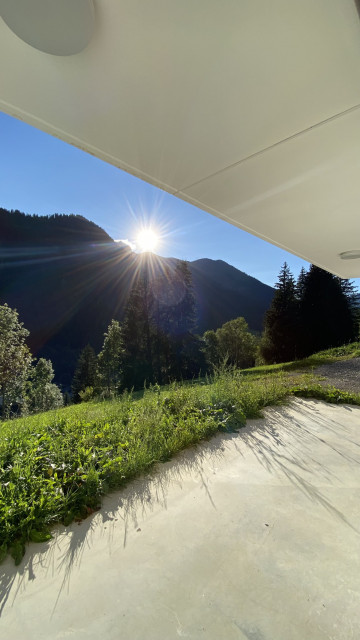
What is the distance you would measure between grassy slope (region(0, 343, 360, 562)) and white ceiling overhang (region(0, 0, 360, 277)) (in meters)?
1.75

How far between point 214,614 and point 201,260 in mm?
72607

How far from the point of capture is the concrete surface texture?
85 centimetres

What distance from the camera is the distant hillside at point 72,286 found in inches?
1983

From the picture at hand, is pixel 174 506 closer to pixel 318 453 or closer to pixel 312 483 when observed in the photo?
pixel 312 483

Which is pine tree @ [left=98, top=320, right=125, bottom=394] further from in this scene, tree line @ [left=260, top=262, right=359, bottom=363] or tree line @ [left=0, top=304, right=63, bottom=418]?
tree line @ [left=260, top=262, right=359, bottom=363]

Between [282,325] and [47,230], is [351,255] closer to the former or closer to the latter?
[282,325]

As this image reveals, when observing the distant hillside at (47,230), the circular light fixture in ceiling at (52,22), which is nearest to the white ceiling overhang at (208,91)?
the circular light fixture in ceiling at (52,22)

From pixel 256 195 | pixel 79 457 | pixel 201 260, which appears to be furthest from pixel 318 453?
pixel 201 260

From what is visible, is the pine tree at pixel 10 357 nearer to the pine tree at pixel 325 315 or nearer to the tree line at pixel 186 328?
the tree line at pixel 186 328

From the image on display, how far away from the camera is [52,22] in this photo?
2.12ft

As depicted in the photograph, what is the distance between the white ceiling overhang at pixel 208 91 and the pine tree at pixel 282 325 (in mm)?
17270

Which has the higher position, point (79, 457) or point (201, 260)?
point (201, 260)

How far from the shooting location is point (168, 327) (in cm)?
1808

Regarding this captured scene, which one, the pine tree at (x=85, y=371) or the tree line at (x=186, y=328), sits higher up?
the tree line at (x=186, y=328)
